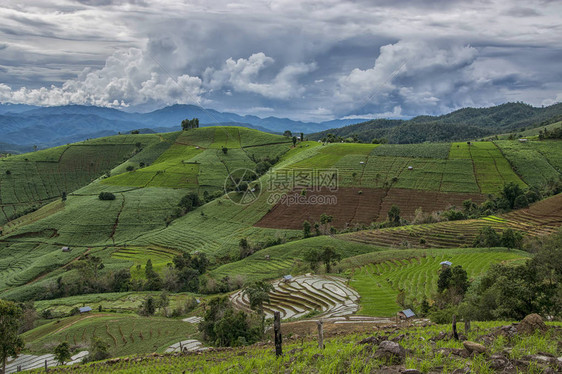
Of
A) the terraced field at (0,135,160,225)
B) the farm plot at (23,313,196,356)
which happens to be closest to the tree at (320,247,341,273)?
the farm plot at (23,313,196,356)

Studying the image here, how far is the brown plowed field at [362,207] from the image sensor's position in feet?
336

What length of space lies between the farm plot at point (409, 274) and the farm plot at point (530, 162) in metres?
58.4

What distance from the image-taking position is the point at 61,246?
108438 millimetres

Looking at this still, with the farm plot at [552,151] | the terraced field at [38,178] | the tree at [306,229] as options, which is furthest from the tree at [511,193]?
the terraced field at [38,178]

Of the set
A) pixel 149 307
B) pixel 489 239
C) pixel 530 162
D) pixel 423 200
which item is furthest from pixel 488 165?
pixel 149 307

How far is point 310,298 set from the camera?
180 feet

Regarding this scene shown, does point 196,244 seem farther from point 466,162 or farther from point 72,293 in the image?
point 466,162

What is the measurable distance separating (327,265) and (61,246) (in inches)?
3349

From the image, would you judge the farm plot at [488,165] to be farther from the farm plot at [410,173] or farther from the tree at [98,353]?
the tree at [98,353]

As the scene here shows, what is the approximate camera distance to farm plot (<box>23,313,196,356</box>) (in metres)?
44.4

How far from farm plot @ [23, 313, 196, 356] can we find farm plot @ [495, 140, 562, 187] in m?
111

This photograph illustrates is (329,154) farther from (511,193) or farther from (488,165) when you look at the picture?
(511,193)

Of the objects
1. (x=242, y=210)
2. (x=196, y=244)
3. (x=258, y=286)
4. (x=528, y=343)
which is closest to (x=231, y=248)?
(x=196, y=244)

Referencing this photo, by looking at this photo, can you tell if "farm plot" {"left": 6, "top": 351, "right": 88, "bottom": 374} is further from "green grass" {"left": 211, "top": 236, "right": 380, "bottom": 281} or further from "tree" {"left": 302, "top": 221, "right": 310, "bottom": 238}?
"tree" {"left": 302, "top": 221, "right": 310, "bottom": 238}
